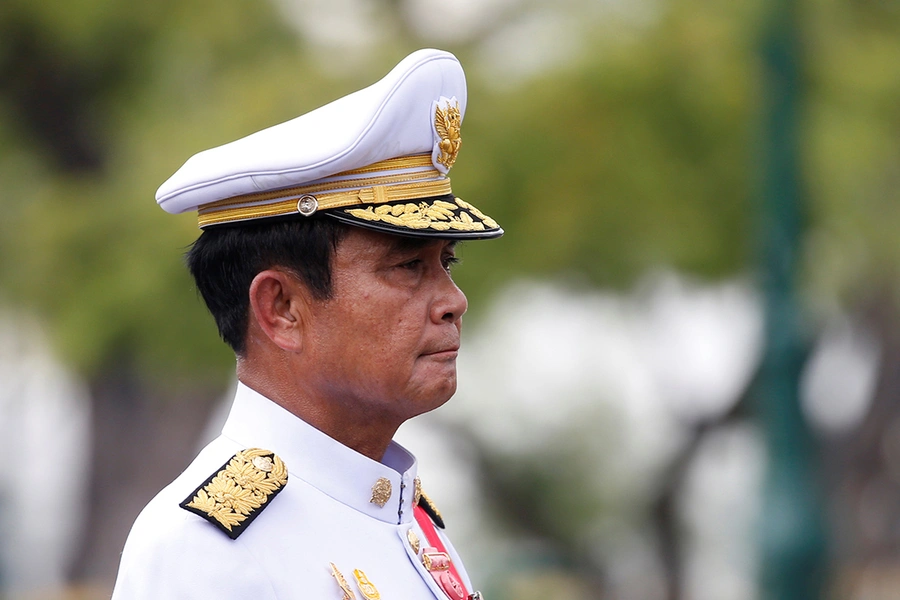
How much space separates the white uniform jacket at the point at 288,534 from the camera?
227 centimetres

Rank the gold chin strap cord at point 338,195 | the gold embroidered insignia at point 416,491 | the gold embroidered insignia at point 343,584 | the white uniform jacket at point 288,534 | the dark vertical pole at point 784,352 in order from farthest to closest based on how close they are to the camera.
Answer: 1. the dark vertical pole at point 784,352
2. the gold embroidered insignia at point 416,491
3. the gold chin strap cord at point 338,195
4. the gold embroidered insignia at point 343,584
5. the white uniform jacket at point 288,534

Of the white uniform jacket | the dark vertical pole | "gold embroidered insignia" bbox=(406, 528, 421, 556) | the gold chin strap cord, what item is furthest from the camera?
the dark vertical pole

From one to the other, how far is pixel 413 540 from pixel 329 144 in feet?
2.53

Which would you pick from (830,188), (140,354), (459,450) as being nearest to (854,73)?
(830,188)

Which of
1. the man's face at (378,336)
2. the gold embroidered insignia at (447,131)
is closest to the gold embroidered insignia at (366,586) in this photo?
the man's face at (378,336)

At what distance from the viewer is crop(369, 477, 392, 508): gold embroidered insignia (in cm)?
260

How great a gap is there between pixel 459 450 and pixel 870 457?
3.68 metres

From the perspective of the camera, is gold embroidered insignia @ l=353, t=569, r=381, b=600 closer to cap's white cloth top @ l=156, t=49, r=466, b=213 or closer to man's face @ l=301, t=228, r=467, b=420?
man's face @ l=301, t=228, r=467, b=420

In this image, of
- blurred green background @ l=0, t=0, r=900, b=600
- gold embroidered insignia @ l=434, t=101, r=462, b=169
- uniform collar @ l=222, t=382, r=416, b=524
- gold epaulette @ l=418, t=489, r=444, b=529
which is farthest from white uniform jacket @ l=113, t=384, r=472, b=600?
blurred green background @ l=0, t=0, r=900, b=600

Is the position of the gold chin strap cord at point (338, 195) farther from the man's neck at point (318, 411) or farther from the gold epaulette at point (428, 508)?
the gold epaulette at point (428, 508)

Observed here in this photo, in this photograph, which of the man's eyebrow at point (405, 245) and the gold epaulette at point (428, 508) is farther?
the gold epaulette at point (428, 508)

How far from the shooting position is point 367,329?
250cm

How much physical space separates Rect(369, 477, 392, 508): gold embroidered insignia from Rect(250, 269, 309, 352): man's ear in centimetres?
30

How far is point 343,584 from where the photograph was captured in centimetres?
241
